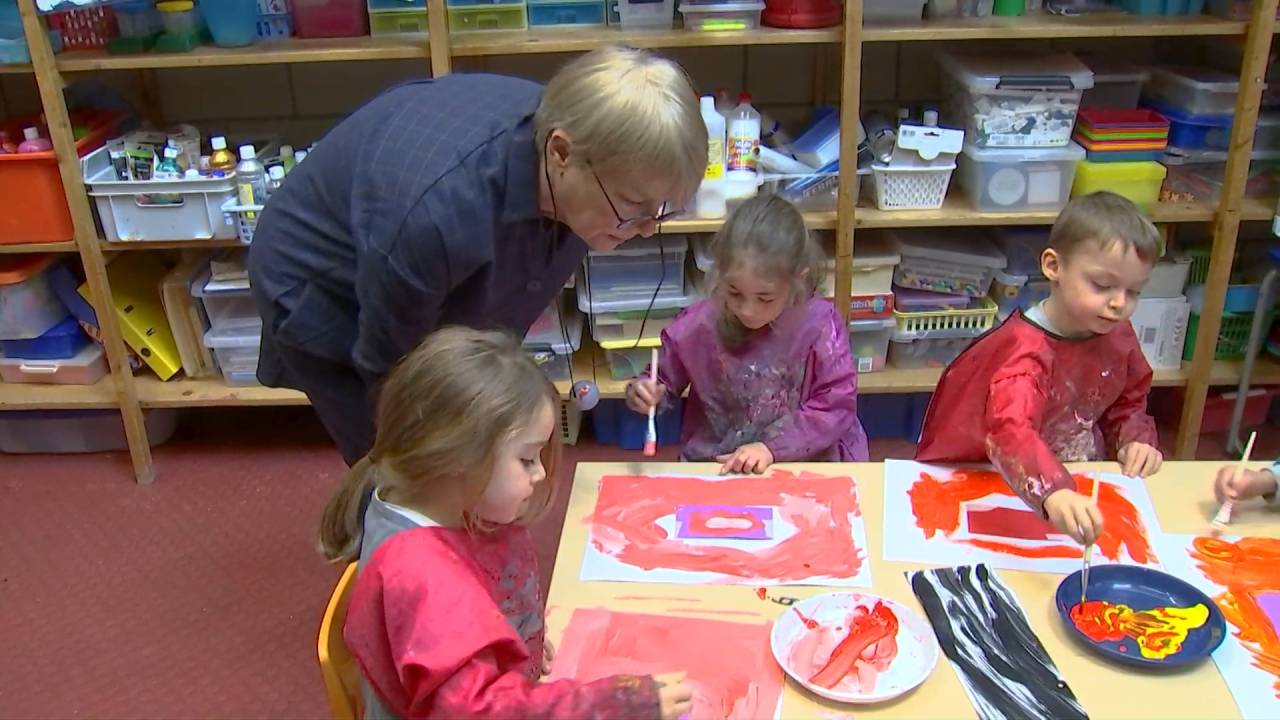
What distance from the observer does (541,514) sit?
1.17 meters

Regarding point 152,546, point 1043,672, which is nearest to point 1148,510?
point 1043,672

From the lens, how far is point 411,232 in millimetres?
1208

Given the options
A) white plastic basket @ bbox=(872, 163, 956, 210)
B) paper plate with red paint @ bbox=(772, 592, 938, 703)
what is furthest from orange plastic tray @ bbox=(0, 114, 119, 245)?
paper plate with red paint @ bbox=(772, 592, 938, 703)

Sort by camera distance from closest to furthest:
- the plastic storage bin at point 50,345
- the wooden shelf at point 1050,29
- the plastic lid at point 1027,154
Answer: the wooden shelf at point 1050,29
the plastic lid at point 1027,154
the plastic storage bin at point 50,345

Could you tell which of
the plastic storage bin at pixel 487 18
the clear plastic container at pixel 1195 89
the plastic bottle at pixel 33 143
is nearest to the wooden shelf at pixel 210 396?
the plastic bottle at pixel 33 143

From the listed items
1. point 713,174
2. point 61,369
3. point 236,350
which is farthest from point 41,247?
point 713,174

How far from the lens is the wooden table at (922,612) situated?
1.04 m

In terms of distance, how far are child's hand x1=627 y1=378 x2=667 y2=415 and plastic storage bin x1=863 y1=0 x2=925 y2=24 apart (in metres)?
1.14

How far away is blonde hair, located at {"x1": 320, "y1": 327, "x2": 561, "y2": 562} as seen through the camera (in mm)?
1021

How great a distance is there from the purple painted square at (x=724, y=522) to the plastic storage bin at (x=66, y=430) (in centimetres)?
185

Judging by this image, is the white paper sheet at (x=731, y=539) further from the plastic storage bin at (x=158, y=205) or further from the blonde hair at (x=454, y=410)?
the plastic storage bin at (x=158, y=205)

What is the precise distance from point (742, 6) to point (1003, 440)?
3.91 ft

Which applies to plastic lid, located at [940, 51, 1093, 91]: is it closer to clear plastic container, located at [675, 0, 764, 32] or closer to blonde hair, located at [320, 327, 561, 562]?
clear plastic container, located at [675, 0, 764, 32]

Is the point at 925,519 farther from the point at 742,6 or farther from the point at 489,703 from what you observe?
the point at 742,6
